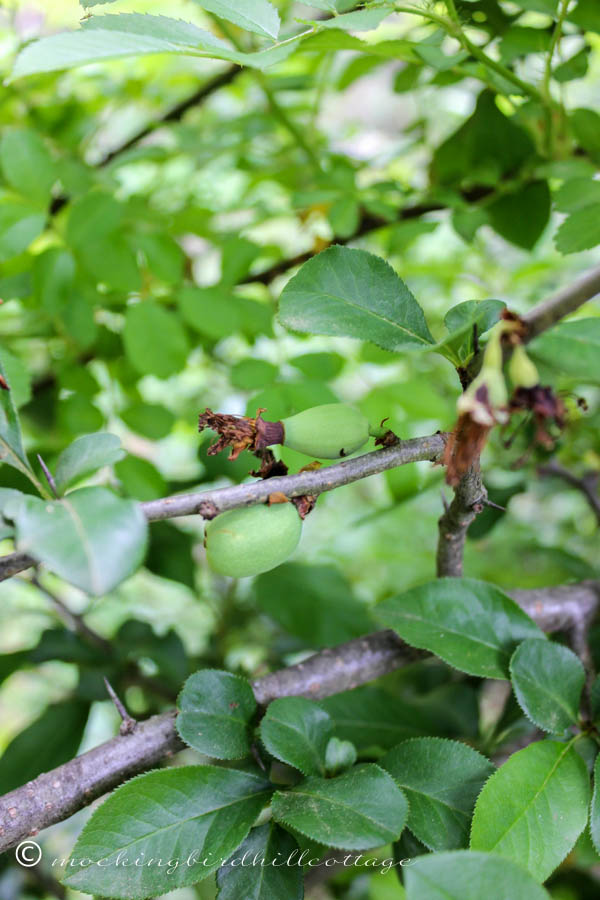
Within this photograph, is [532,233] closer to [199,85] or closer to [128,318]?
[128,318]

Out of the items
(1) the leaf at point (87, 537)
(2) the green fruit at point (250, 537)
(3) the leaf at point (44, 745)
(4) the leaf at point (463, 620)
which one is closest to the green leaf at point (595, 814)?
(4) the leaf at point (463, 620)

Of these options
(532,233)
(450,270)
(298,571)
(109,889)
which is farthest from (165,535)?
(450,270)

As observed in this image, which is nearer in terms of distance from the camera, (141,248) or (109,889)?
(109,889)

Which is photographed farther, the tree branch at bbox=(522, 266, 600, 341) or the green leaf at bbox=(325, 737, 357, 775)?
the green leaf at bbox=(325, 737, 357, 775)

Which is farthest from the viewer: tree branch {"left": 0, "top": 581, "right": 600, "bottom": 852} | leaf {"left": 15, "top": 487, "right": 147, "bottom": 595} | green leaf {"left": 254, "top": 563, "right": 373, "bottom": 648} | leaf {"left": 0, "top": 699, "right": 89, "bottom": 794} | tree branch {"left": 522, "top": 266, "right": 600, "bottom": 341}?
green leaf {"left": 254, "top": 563, "right": 373, "bottom": 648}

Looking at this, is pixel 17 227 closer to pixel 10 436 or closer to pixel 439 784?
pixel 10 436

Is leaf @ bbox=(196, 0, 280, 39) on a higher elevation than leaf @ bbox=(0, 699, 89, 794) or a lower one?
A: higher

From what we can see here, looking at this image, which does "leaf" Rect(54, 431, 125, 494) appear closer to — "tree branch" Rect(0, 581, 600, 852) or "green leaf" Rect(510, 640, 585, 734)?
"tree branch" Rect(0, 581, 600, 852)

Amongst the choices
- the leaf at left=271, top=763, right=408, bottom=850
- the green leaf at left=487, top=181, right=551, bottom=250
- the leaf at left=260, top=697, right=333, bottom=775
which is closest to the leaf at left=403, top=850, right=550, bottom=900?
the leaf at left=271, top=763, right=408, bottom=850
